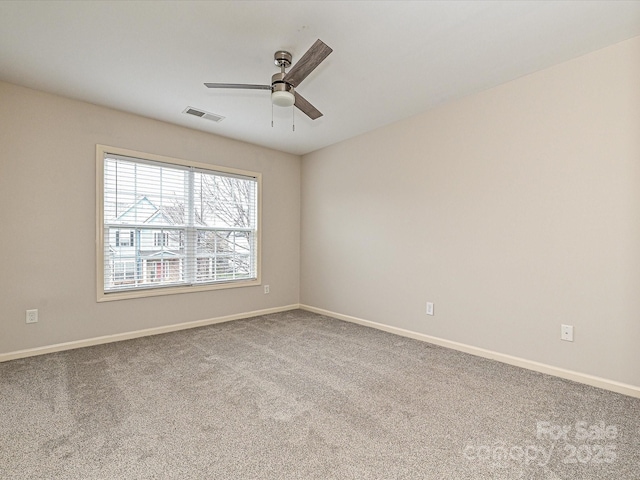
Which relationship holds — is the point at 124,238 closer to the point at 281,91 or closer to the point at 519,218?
the point at 281,91

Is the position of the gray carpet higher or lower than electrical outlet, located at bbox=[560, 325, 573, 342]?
lower

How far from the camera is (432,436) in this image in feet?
5.80

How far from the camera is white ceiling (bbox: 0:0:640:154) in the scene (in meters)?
2.00

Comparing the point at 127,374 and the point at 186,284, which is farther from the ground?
the point at 186,284

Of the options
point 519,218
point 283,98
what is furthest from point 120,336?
point 519,218

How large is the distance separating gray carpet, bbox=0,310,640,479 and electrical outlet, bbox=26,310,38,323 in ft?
1.13

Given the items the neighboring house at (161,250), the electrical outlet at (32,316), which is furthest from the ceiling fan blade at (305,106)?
the electrical outlet at (32,316)

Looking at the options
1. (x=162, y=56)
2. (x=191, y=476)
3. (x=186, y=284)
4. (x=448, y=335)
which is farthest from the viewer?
(x=186, y=284)

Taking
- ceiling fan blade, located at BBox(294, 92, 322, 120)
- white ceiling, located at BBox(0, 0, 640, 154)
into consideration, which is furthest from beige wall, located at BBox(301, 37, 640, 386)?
ceiling fan blade, located at BBox(294, 92, 322, 120)

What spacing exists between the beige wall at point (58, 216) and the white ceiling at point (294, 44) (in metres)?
0.28

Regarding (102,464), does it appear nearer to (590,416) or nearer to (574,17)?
(590,416)

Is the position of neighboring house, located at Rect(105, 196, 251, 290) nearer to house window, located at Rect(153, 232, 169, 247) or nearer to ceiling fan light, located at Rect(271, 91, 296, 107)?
house window, located at Rect(153, 232, 169, 247)

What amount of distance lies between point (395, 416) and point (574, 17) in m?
2.75

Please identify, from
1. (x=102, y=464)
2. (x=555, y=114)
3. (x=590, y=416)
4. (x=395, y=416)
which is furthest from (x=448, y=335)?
(x=102, y=464)
